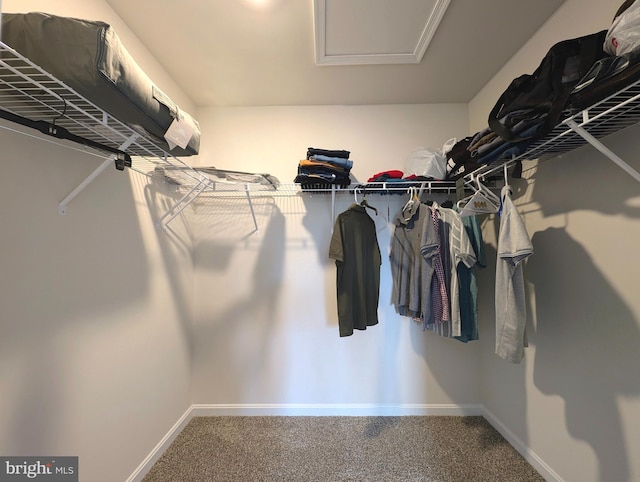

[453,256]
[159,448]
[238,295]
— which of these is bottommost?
[159,448]

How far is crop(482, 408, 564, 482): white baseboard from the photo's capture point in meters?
1.39

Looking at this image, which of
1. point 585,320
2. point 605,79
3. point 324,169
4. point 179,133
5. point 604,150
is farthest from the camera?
point 324,169

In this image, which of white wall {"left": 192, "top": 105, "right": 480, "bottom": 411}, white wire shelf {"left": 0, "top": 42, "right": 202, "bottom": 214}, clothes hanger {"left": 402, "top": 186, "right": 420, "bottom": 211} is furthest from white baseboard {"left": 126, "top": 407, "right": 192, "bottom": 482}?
clothes hanger {"left": 402, "top": 186, "right": 420, "bottom": 211}

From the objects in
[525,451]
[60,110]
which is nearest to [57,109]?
[60,110]

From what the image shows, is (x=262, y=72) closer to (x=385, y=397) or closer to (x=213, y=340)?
(x=213, y=340)

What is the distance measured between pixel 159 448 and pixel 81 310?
1.07 m

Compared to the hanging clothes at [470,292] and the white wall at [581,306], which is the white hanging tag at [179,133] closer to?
the hanging clothes at [470,292]

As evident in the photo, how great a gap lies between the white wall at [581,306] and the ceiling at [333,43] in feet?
0.90

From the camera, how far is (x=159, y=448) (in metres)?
1.58

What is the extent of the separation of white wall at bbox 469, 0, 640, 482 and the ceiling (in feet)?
0.90

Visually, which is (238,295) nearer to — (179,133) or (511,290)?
(179,133)

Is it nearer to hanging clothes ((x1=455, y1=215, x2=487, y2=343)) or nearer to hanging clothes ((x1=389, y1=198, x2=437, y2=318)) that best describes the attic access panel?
hanging clothes ((x1=389, y1=198, x2=437, y2=318))

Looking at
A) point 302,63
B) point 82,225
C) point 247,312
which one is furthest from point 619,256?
point 82,225

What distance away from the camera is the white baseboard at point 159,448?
4.62ft
